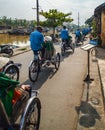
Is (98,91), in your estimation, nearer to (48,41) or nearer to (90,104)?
(90,104)

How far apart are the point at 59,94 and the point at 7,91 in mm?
3980

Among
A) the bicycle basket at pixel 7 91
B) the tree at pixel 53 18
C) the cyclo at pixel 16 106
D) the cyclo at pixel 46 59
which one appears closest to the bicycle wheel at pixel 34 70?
the cyclo at pixel 46 59

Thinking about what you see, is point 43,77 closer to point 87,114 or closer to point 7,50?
point 87,114

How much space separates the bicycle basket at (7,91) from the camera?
408cm

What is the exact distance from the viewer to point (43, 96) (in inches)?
307

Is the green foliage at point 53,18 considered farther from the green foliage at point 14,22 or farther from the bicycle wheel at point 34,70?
the green foliage at point 14,22

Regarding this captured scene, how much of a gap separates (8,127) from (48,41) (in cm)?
754

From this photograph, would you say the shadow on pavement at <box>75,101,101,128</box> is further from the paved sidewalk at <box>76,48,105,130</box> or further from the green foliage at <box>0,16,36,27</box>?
the green foliage at <box>0,16,36,27</box>

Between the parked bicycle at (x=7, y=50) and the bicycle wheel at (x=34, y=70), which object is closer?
the bicycle wheel at (x=34, y=70)

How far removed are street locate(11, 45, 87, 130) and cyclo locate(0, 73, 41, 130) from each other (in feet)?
3.04

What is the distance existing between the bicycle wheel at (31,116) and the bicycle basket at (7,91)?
0.82ft

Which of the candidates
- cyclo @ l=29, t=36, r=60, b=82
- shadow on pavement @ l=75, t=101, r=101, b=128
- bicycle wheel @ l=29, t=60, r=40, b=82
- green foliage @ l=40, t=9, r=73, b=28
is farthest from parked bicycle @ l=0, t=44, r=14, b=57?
green foliage @ l=40, t=9, r=73, b=28

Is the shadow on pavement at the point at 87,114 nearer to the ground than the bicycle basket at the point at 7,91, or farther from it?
nearer to the ground

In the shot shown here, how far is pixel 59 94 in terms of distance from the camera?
316 inches
